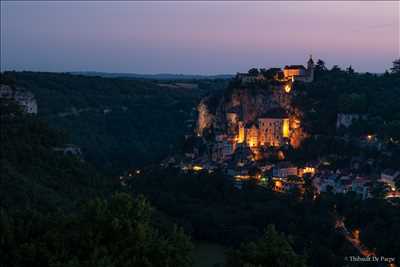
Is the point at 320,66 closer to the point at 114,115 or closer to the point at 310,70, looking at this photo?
the point at 310,70

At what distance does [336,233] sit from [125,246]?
1828 cm

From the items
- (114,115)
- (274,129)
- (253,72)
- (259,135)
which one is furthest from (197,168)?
(114,115)

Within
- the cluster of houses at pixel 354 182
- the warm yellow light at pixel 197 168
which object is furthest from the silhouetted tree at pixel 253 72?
the cluster of houses at pixel 354 182

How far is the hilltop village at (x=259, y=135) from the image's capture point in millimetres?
39875

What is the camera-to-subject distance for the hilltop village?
39875 millimetres

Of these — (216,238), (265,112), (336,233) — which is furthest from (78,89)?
(336,233)

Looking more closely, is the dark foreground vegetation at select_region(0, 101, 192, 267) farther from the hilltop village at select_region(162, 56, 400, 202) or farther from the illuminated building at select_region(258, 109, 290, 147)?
the illuminated building at select_region(258, 109, 290, 147)

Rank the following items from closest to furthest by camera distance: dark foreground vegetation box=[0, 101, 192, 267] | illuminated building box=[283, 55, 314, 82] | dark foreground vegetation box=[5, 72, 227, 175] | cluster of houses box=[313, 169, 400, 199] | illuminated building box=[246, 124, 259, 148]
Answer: dark foreground vegetation box=[0, 101, 192, 267] < cluster of houses box=[313, 169, 400, 199] < illuminated building box=[246, 124, 259, 148] < illuminated building box=[283, 55, 314, 82] < dark foreground vegetation box=[5, 72, 227, 175]

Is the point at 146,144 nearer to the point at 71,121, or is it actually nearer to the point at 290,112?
the point at 71,121

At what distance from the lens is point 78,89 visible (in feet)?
240

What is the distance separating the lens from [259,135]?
46.8m

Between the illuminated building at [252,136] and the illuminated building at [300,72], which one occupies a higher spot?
the illuminated building at [300,72]

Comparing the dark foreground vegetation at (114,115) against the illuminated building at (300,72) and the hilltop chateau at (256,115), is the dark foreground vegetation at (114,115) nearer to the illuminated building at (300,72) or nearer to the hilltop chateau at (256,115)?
the hilltop chateau at (256,115)

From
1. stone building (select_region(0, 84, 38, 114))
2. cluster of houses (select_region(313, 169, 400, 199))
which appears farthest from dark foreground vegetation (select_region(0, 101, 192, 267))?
stone building (select_region(0, 84, 38, 114))
